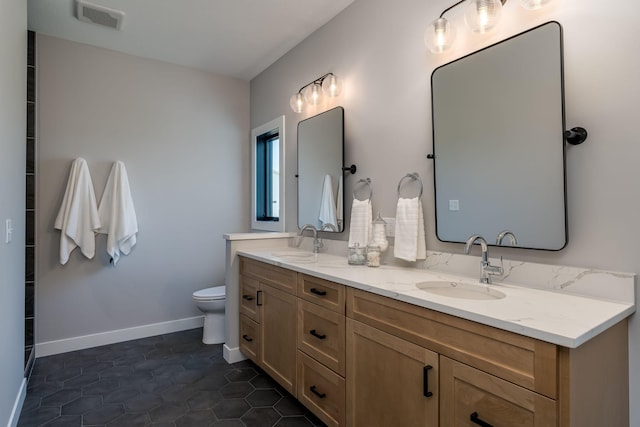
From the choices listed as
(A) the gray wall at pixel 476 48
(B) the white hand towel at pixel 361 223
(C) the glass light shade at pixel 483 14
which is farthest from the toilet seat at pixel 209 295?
(C) the glass light shade at pixel 483 14

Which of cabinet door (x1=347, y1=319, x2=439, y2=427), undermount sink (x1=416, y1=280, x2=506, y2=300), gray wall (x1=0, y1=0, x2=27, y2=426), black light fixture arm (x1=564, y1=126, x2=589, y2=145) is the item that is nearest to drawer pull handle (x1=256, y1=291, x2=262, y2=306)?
cabinet door (x1=347, y1=319, x2=439, y2=427)

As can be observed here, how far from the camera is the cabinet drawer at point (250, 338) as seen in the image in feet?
8.09

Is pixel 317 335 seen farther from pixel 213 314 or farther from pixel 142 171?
pixel 142 171

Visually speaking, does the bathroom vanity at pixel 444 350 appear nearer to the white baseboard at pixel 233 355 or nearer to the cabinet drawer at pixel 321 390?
the cabinet drawer at pixel 321 390

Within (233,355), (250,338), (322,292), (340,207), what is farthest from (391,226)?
(233,355)

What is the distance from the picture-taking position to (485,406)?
1113mm

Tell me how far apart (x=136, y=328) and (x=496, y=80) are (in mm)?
3430

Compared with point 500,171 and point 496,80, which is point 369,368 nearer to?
point 500,171

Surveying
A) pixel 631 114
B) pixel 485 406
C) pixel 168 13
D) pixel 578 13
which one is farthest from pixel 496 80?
pixel 168 13

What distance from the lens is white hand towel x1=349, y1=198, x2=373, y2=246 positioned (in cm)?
227

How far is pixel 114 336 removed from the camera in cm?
313

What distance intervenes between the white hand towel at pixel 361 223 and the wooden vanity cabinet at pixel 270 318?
0.50m

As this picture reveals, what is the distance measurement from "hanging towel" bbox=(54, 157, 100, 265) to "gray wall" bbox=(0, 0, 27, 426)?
2.12ft

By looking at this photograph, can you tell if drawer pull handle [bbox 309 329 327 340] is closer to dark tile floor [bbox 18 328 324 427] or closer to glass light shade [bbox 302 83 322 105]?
dark tile floor [bbox 18 328 324 427]
